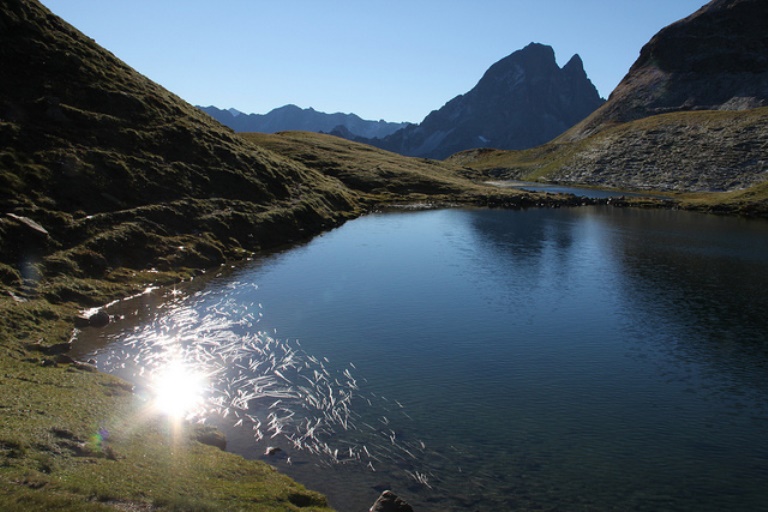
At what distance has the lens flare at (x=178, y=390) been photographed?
25859 mm

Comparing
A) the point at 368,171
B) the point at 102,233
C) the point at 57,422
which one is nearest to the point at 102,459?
the point at 57,422

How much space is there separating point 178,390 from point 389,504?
15068 mm

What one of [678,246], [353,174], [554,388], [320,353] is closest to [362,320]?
[320,353]

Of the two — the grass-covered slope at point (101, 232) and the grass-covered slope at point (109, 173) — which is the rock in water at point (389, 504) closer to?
the grass-covered slope at point (101, 232)

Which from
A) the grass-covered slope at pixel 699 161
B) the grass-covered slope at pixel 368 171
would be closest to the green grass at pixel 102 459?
the grass-covered slope at pixel 368 171

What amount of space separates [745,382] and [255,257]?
161 feet

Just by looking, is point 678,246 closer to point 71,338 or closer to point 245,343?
point 245,343

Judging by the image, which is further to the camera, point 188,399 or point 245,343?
point 245,343

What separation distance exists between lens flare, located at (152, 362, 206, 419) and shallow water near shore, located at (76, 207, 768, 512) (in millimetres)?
536

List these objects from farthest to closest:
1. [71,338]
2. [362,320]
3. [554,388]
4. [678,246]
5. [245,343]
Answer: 1. [678,246]
2. [362,320]
3. [245,343]
4. [71,338]
5. [554,388]

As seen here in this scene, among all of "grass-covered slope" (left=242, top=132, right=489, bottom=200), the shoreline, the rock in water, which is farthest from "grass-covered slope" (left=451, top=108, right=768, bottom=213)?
the shoreline

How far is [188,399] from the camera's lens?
1079 inches

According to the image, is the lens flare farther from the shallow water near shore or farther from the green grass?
the green grass

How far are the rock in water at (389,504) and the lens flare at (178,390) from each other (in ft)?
37.8
